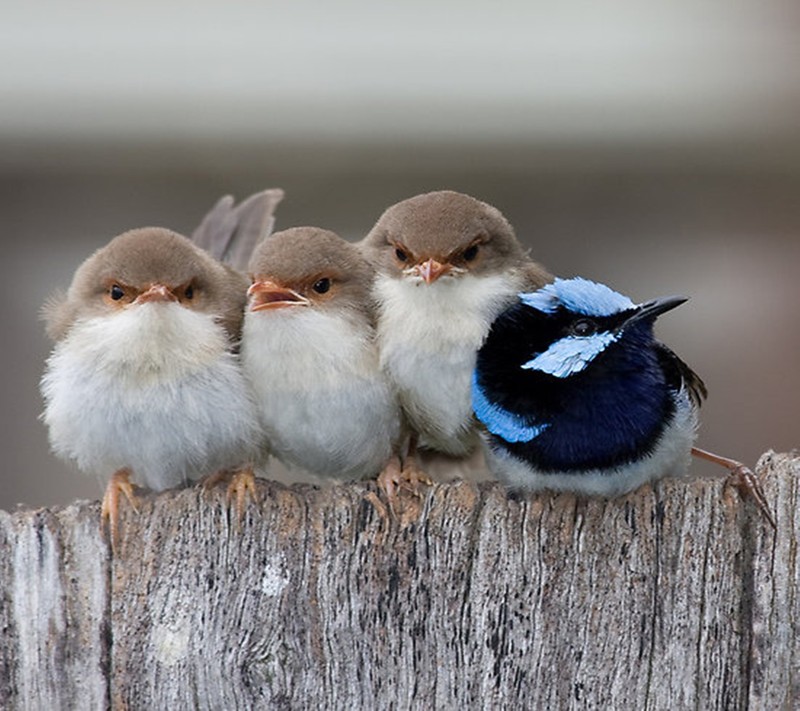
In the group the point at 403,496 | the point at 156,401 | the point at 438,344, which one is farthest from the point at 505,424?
the point at 156,401

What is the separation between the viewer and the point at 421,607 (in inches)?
129

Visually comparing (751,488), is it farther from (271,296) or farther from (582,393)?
(271,296)

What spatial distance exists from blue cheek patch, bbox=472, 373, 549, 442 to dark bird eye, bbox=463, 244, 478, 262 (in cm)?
64

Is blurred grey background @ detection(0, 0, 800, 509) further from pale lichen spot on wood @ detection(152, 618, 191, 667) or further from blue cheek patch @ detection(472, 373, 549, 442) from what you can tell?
pale lichen spot on wood @ detection(152, 618, 191, 667)

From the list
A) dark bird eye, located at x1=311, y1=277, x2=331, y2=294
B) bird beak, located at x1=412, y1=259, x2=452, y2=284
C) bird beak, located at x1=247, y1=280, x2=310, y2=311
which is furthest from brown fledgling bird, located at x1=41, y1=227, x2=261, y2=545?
bird beak, located at x1=412, y1=259, x2=452, y2=284

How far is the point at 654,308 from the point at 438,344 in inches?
27.5

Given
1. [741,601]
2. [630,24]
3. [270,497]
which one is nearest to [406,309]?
[270,497]

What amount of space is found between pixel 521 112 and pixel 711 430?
1.42 metres

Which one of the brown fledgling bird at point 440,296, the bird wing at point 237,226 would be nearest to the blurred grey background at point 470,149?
the bird wing at point 237,226

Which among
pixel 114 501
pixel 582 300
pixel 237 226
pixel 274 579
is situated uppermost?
pixel 237 226

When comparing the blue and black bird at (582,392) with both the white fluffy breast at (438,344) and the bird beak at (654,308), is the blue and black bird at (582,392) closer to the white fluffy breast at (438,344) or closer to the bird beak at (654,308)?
the bird beak at (654,308)

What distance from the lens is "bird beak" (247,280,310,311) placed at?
416 centimetres

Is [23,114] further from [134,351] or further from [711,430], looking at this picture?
[711,430]

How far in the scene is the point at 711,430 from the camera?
5660mm
